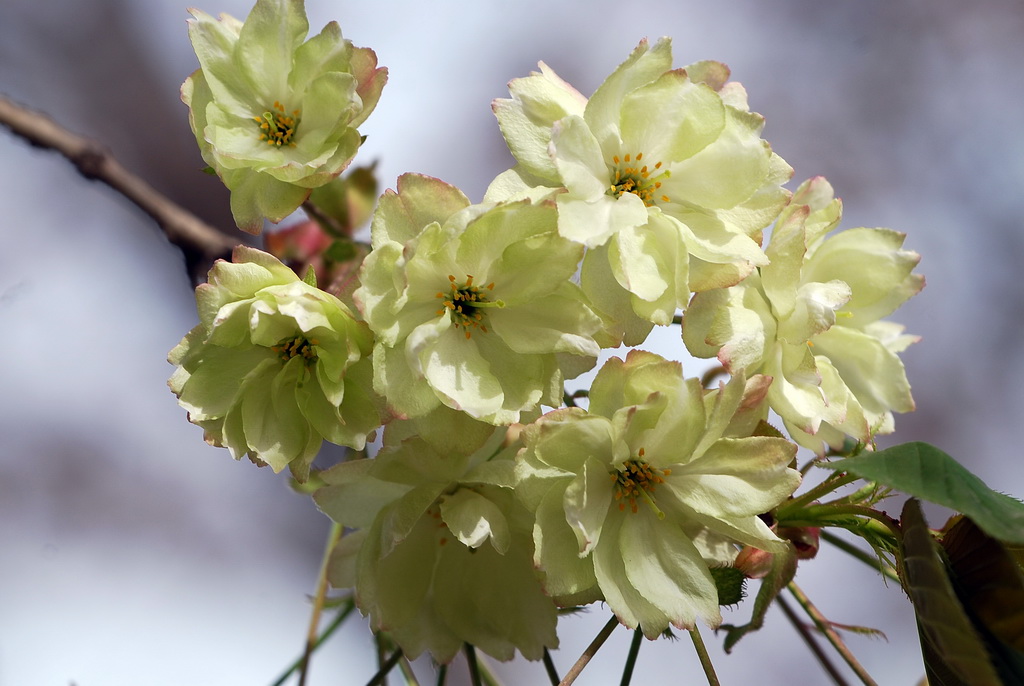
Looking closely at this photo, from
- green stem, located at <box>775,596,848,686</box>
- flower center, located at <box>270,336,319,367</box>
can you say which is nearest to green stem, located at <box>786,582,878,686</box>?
green stem, located at <box>775,596,848,686</box>

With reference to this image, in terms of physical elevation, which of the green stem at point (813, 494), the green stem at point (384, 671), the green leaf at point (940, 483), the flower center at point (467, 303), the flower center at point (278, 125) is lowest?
the green stem at point (384, 671)

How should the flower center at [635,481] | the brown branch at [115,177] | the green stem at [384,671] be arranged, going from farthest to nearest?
the brown branch at [115,177]
the green stem at [384,671]
the flower center at [635,481]

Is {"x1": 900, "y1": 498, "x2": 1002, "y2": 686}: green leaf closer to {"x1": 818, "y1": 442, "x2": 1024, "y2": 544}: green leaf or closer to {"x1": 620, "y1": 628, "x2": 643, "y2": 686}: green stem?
{"x1": 818, "y1": 442, "x2": 1024, "y2": 544}: green leaf

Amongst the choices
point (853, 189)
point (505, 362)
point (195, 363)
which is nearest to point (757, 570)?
point (505, 362)

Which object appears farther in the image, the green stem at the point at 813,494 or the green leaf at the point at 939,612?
the green stem at the point at 813,494

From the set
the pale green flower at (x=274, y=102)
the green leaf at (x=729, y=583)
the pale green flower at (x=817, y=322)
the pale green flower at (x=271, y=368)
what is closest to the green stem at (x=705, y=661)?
the green leaf at (x=729, y=583)

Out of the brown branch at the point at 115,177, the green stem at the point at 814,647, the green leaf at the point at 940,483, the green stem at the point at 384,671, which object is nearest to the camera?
the green leaf at the point at 940,483

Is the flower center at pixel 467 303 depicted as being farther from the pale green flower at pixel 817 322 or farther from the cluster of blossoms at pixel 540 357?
the pale green flower at pixel 817 322

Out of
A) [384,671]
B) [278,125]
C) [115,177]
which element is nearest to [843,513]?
[384,671]

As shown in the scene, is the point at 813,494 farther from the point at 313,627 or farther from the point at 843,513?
the point at 313,627
